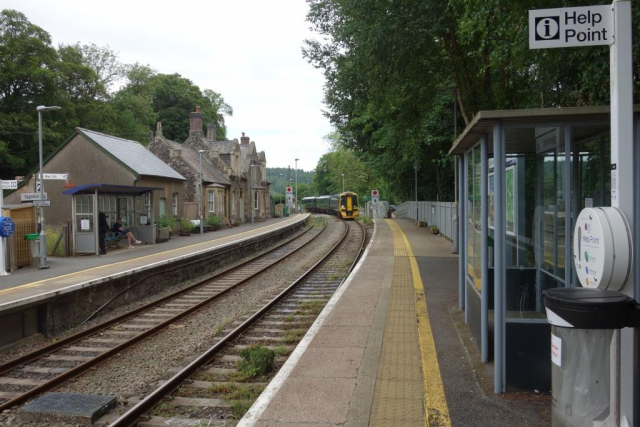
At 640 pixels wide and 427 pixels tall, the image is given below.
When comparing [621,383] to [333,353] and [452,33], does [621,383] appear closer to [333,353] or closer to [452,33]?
[333,353]

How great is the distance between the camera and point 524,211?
732 cm

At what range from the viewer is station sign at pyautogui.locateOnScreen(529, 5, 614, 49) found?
3729 mm

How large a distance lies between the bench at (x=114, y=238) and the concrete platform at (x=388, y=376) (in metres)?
13.1

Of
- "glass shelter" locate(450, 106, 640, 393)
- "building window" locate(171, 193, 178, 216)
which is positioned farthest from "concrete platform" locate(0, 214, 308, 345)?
"building window" locate(171, 193, 178, 216)

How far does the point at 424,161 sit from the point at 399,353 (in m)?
22.3

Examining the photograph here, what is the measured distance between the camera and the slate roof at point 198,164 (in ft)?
118

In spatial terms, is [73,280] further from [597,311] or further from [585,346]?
[597,311]

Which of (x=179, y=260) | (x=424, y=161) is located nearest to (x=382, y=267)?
(x=179, y=260)

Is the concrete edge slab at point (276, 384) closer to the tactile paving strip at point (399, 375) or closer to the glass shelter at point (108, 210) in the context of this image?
the tactile paving strip at point (399, 375)

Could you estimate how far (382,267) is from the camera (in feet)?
47.4

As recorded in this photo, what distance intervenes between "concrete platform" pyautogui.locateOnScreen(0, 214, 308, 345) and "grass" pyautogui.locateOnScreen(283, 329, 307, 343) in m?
4.98

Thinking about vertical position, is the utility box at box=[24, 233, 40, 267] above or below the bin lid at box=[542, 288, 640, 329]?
below

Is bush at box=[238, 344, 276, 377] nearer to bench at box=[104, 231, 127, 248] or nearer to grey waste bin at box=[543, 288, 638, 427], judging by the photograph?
Answer: grey waste bin at box=[543, 288, 638, 427]

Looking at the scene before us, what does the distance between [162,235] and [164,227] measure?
1.22 meters
